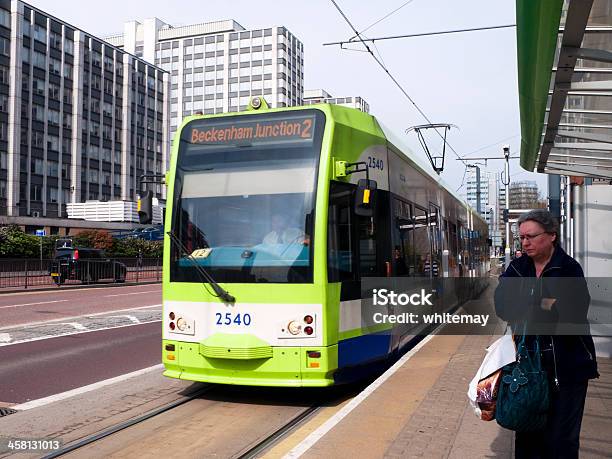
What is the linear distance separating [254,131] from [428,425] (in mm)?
3688

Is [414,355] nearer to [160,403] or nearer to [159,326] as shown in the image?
[160,403]

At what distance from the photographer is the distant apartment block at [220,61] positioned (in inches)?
4336

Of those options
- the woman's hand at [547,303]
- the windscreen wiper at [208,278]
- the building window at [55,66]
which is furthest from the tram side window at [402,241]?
the building window at [55,66]

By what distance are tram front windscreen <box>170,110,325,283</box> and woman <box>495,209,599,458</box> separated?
3.51m

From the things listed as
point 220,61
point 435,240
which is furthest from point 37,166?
point 435,240

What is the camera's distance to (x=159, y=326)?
14.6 metres

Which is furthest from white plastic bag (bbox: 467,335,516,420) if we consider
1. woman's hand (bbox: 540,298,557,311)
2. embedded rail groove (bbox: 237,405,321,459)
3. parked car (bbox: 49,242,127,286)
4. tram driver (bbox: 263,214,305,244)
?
parked car (bbox: 49,242,127,286)

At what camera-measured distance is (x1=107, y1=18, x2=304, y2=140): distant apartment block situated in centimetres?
11012

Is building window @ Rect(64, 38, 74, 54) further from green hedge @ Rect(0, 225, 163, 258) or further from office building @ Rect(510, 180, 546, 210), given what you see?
office building @ Rect(510, 180, 546, 210)

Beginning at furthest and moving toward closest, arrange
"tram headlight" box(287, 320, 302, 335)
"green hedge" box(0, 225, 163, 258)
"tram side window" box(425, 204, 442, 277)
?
"green hedge" box(0, 225, 163, 258) → "tram side window" box(425, 204, 442, 277) → "tram headlight" box(287, 320, 302, 335)

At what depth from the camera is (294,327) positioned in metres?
6.86

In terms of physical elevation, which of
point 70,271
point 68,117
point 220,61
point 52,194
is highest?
point 220,61

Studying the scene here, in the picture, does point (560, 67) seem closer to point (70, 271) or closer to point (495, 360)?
point (495, 360)

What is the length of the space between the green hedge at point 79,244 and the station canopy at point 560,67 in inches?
1518
